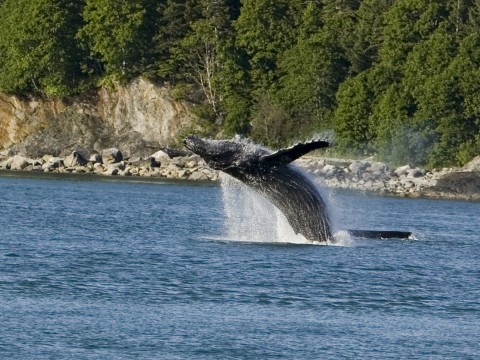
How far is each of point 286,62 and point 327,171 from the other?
17666 millimetres

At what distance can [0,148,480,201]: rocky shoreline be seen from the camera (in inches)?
2798

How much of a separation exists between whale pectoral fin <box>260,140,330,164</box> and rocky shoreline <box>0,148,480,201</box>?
105 ft

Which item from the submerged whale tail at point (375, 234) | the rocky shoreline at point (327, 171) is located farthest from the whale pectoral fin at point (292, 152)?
the rocky shoreline at point (327, 171)

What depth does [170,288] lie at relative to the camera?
27.0 meters

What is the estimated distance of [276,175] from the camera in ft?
102

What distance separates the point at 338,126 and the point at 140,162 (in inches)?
517

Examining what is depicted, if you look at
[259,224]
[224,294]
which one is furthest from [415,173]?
[224,294]

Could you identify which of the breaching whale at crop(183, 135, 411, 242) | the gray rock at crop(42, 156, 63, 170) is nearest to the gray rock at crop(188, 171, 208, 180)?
the gray rock at crop(42, 156, 63, 170)

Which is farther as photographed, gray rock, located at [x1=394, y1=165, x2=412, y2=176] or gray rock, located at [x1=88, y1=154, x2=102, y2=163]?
gray rock, located at [x1=88, y1=154, x2=102, y2=163]

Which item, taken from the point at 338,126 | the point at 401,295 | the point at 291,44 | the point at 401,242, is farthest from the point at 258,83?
the point at 401,295

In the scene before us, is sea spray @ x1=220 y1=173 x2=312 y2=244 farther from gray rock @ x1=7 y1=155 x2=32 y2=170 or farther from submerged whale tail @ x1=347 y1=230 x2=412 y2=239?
gray rock @ x1=7 y1=155 x2=32 y2=170

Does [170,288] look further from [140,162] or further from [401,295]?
[140,162]

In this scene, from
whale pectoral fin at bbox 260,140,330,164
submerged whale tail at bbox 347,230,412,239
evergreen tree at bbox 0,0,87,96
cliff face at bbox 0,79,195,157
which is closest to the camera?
whale pectoral fin at bbox 260,140,330,164

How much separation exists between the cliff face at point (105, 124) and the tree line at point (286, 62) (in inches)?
44.4
